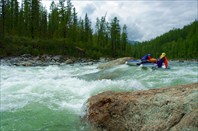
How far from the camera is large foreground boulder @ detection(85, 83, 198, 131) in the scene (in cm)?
441

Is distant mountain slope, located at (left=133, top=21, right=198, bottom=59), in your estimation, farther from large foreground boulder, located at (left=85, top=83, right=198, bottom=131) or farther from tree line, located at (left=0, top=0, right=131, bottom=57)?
large foreground boulder, located at (left=85, top=83, right=198, bottom=131)

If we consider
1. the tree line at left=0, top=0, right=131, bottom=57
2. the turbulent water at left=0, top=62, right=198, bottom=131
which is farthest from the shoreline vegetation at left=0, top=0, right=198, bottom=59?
the turbulent water at left=0, top=62, right=198, bottom=131

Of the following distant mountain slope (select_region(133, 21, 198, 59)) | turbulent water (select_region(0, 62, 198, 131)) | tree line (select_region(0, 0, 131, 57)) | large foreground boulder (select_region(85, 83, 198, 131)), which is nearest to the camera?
large foreground boulder (select_region(85, 83, 198, 131))

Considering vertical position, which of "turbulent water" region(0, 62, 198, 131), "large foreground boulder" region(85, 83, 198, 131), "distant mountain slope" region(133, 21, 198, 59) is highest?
"distant mountain slope" region(133, 21, 198, 59)

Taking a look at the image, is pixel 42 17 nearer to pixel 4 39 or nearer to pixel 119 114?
pixel 4 39

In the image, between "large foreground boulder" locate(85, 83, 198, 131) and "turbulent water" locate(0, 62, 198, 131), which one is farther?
"turbulent water" locate(0, 62, 198, 131)

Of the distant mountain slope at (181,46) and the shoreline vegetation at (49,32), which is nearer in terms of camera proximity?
the shoreline vegetation at (49,32)

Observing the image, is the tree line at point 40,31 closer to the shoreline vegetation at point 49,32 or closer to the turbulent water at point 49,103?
the shoreline vegetation at point 49,32

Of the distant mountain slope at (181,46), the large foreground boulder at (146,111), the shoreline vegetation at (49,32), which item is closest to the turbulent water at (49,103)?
the large foreground boulder at (146,111)

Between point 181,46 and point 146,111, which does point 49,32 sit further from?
point 181,46

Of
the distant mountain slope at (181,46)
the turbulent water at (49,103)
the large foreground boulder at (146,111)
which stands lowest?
the turbulent water at (49,103)

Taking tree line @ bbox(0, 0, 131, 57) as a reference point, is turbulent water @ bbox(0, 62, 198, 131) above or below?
below

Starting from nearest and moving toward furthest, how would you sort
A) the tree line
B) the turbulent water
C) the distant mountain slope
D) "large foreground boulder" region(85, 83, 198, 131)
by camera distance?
"large foreground boulder" region(85, 83, 198, 131)
the turbulent water
the tree line
the distant mountain slope

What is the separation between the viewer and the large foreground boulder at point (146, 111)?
441 cm
